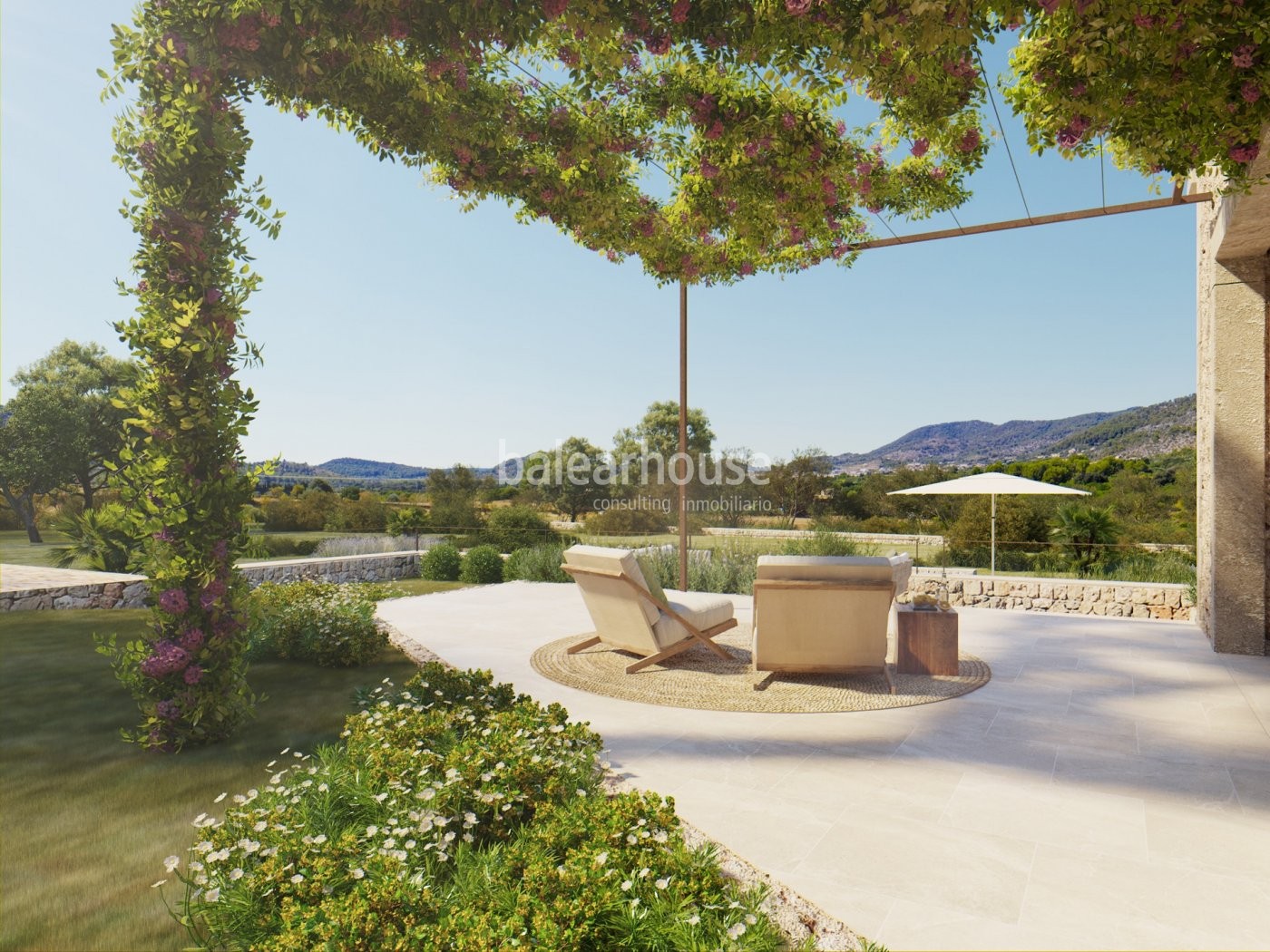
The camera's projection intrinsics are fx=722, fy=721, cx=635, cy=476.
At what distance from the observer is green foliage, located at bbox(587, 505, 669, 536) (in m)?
21.7

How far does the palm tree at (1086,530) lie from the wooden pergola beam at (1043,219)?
6643mm

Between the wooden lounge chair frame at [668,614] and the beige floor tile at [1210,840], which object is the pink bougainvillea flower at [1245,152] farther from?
the wooden lounge chair frame at [668,614]

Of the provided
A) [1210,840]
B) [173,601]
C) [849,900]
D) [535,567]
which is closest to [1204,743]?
[1210,840]

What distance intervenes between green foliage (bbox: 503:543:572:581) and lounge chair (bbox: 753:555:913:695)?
19.8 feet

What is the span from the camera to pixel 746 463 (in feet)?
74.4

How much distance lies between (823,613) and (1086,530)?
9417mm

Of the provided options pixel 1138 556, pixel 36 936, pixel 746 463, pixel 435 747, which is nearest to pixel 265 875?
pixel 36 936

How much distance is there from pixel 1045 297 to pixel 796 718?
30.4 metres

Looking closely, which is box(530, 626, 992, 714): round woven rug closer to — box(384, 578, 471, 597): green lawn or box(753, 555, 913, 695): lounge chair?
box(753, 555, 913, 695): lounge chair

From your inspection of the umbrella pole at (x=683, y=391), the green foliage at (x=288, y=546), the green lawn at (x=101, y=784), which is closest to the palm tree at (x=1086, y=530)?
the umbrella pole at (x=683, y=391)

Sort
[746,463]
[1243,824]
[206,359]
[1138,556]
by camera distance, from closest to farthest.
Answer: [1243,824] < [206,359] < [1138,556] < [746,463]

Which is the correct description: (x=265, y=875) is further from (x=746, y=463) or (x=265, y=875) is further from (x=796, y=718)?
(x=746, y=463)

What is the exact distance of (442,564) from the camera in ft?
39.0

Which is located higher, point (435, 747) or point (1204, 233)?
point (1204, 233)
